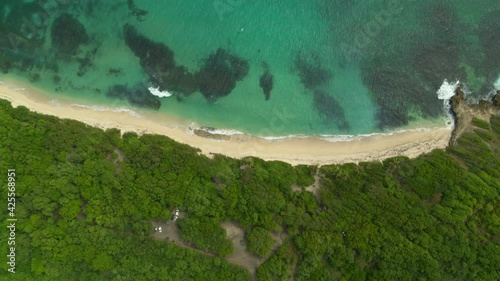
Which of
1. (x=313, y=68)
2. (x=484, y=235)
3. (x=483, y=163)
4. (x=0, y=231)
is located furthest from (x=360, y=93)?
(x=0, y=231)

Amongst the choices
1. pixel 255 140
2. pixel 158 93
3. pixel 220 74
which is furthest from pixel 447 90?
pixel 158 93

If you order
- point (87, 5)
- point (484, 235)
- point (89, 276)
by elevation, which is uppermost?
point (87, 5)

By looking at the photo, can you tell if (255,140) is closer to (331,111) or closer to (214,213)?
(331,111)

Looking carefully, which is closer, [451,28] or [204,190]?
[204,190]

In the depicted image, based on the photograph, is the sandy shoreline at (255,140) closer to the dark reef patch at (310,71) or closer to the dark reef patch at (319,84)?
the dark reef patch at (319,84)

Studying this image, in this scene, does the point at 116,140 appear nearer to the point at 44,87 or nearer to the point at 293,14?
the point at 44,87
